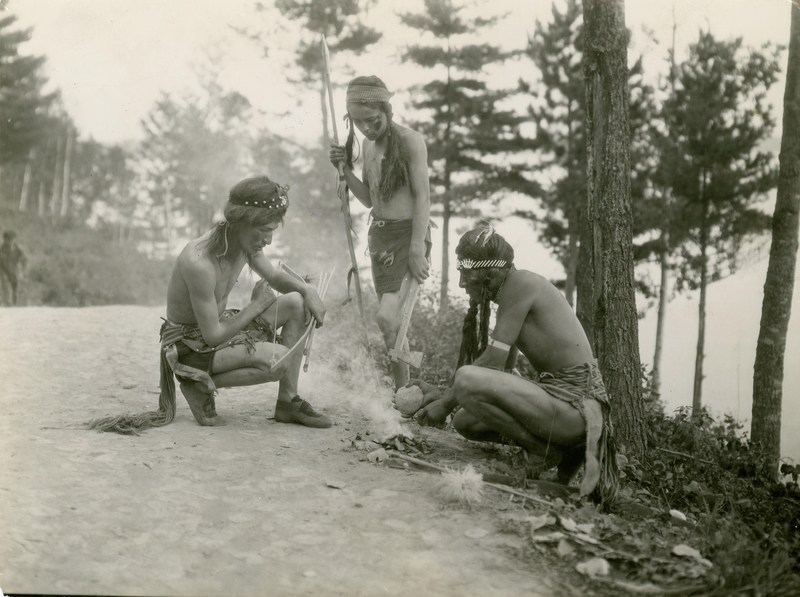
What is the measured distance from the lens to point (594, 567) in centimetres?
275

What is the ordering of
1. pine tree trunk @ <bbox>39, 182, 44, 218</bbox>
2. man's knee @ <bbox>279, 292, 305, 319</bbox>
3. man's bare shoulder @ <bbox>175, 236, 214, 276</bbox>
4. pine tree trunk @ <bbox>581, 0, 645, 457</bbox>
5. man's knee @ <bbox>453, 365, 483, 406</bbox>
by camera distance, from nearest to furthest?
man's knee @ <bbox>453, 365, 483, 406</bbox> < man's bare shoulder @ <bbox>175, 236, 214, 276</bbox> < man's knee @ <bbox>279, 292, 305, 319</bbox> < pine tree trunk @ <bbox>581, 0, 645, 457</bbox> < pine tree trunk @ <bbox>39, 182, 44, 218</bbox>

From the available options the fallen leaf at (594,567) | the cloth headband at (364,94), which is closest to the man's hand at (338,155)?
the cloth headband at (364,94)

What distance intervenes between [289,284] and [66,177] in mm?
9061

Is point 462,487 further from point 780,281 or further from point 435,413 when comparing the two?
point 780,281

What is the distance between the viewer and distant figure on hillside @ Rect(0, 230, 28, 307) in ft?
33.5

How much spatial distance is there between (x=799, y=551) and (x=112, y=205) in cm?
1356

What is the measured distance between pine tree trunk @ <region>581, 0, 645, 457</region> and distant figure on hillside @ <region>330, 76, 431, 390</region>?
1.22m

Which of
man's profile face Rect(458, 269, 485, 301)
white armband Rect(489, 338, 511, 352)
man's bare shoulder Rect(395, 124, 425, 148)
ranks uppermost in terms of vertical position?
man's bare shoulder Rect(395, 124, 425, 148)

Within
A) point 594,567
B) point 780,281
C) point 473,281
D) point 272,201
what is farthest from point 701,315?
point 594,567

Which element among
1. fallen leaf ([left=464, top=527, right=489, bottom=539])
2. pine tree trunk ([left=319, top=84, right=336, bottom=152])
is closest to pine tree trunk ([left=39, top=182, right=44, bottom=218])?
pine tree trunk ([left=319, top=84, right=336, bottom=152])

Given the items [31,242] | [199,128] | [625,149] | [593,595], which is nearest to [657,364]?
[625,149]

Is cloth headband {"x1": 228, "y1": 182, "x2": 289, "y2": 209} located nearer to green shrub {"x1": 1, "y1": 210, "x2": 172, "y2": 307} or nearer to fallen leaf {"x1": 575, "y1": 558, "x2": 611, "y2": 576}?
fallen leaf {"x1": 575, "y1": 558, "x2": 611, "y2": 576}

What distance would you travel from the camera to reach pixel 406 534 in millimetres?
3006

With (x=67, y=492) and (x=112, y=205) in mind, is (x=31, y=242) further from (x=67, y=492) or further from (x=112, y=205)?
(x=67, y=492)
